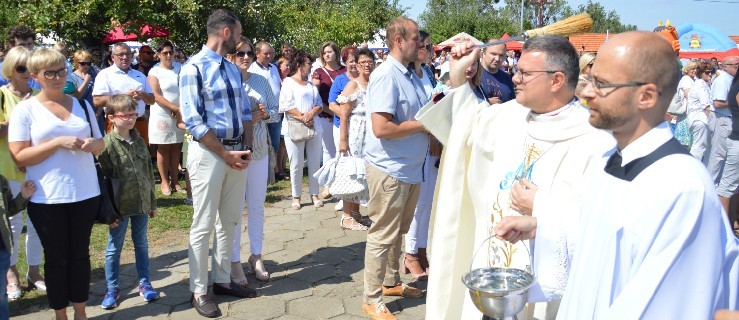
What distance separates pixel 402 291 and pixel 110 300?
220 cm

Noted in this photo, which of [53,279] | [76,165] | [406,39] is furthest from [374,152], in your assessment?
[53,279]

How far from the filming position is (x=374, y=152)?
15.3 ft

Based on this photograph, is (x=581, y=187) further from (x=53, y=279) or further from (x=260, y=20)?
(x=260, y=20)

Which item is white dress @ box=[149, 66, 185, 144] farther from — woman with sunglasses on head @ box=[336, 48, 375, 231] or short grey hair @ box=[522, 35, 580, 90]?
short grey hair @ box=[522, 35, 580, 90]

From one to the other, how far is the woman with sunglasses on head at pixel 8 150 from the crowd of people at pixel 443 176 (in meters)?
0.01

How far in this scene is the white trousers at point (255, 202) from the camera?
5.33m

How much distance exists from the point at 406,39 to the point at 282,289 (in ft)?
7.44

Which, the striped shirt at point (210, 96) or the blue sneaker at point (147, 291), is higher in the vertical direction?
the striped shirt at point (210, 96)

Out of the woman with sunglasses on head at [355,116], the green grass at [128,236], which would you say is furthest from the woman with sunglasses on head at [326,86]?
the woman with sunglasses on head at [355,116]

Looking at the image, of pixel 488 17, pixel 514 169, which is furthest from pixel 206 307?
pixel 488 17

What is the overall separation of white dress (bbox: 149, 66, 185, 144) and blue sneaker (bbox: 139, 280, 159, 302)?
359 cm

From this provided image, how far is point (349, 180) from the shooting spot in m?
6.30

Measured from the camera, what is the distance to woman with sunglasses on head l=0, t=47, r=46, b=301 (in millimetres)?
4617

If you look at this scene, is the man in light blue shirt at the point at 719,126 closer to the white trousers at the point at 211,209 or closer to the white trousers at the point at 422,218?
the white trousers at the point at 422,218
